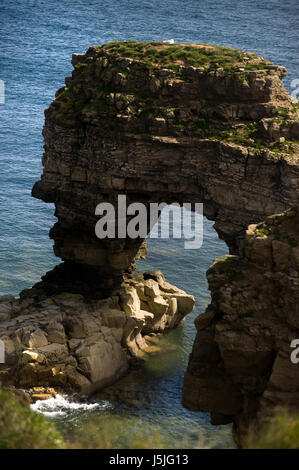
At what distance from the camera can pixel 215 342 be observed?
3691 centimetres

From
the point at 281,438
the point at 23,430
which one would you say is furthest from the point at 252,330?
the point at 23,430

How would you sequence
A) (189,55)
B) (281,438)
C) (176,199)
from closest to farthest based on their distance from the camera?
(281,438)
(189,55)
(176,199)

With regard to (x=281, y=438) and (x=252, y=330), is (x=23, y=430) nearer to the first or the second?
(x=281, y=438)

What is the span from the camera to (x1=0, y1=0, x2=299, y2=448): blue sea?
42406 millimetres

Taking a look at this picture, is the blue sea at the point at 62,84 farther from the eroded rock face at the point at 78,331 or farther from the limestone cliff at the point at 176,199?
the limestone cliff at the point at 176,199

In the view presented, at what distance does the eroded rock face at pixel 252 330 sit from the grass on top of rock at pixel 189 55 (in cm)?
1412

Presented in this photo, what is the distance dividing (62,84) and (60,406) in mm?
79694

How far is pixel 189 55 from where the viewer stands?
4641cm

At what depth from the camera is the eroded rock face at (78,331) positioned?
4353cm

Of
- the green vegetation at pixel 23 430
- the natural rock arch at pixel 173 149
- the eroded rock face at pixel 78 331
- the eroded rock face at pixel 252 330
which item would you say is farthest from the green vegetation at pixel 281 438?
the eroded rock face at pixel 78 331

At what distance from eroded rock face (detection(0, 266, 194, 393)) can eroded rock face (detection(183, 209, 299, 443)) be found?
30.3ft

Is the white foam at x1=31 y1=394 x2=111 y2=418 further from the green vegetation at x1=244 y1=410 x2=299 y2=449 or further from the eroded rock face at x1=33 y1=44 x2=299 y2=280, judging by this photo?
the green vegetation at x1=244 y1=410 x2=299 y2=449

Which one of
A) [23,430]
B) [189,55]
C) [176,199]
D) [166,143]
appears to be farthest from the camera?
[176,199]
